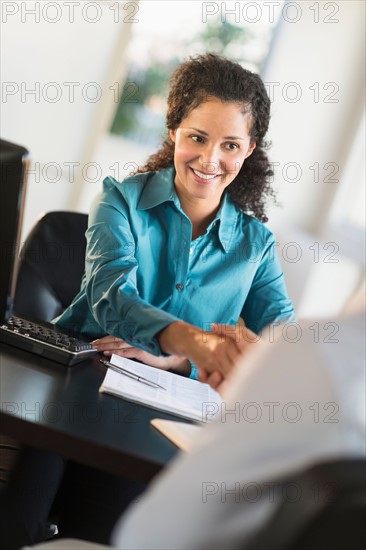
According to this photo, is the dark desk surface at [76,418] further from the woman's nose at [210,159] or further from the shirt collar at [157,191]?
the woman's nose at [210,159]

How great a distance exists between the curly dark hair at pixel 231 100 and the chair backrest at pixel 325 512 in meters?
1.55

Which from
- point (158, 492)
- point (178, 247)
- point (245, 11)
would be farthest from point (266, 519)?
point (245, 11)

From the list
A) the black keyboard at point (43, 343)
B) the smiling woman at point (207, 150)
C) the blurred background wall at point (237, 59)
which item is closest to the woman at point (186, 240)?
the smiling woman at point (207, 150)

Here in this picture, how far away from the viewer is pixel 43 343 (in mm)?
1627

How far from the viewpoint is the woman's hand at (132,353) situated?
183cm

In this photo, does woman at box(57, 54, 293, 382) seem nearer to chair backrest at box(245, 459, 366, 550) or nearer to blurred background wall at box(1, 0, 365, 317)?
chair backrest at box(245, 459, 366, 550)

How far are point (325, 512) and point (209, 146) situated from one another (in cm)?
150

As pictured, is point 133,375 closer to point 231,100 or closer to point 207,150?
point 207,150

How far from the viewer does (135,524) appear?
2.84 feet

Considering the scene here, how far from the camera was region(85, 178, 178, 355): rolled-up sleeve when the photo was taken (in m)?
1.67

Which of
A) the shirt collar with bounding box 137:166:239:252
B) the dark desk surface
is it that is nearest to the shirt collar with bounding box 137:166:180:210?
the shirt collar with bounding box 137:166:239:252

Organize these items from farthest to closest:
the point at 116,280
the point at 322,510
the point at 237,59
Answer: the point at 237,59 → the point at 116,280 → the point at 322,510

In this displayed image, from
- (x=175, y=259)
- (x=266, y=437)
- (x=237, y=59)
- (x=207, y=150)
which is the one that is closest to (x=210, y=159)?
(x=207, y=150)

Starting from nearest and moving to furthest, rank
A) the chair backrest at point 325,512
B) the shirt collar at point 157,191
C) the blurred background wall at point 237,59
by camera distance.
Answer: the chair backrest at point 325,512
the shirt collar at point 157,191
the blurred background wall at point 237,59
